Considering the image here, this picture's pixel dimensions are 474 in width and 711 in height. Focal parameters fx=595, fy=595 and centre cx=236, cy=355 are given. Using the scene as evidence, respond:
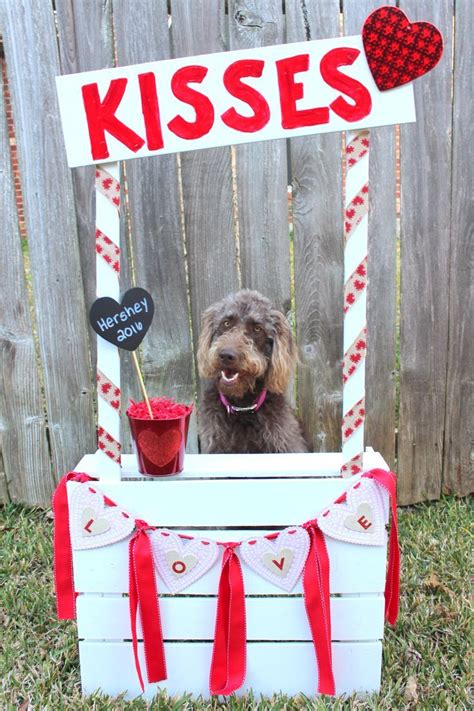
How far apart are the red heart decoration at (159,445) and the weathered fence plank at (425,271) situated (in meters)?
1.73

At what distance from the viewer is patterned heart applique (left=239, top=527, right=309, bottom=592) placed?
2.19 meters

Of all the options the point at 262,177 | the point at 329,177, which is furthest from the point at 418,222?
the point at 262,177

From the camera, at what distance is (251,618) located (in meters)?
2.26

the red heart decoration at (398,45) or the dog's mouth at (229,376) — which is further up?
the red heart decoration at (398,45)

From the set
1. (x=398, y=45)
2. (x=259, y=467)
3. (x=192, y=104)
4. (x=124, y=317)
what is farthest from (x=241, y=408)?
(x=398, y=45)

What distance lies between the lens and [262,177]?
3191 mm

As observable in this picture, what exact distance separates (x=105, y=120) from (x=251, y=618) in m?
1.89

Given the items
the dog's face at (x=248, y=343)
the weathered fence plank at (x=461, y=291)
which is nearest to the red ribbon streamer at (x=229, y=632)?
the dog's face at (x=248, y=343)

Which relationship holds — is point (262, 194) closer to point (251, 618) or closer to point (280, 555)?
point (280, 555)

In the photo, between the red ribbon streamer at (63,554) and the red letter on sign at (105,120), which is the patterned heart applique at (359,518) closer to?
the red ribbon streamer at (63,554)

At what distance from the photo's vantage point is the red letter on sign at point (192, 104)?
6.61 feet

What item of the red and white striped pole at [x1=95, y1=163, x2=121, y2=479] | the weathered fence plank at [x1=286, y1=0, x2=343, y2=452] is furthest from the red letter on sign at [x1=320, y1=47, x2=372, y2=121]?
the weathered fence plank at [x1=286, y1=0, x2=343, y2=452]

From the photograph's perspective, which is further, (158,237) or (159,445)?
(158,237)

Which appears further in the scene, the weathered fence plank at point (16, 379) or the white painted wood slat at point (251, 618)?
the weathered fence plank at point (16, 379)
